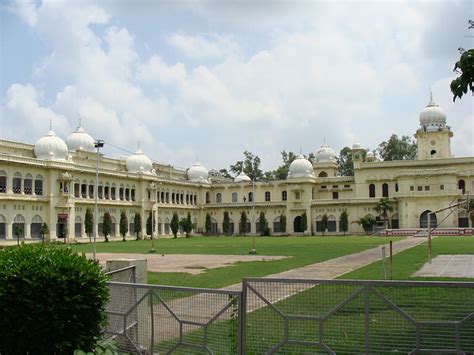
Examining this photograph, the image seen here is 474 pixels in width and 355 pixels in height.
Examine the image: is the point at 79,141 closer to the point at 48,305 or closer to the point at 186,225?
the point at 186,225

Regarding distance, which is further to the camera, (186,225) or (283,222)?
(283,222)

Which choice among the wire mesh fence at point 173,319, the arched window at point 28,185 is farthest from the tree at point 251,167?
the wire mesh fence at point 173,319

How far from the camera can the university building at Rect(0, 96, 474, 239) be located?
179 feet

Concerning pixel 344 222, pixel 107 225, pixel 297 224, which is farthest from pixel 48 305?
pixel 297 224

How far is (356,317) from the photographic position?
6.37 metres

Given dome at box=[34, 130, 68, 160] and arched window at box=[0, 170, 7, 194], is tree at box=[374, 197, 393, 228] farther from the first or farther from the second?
arched window at box=[0, 170, 7, 194]

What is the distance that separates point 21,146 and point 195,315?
5530 cm

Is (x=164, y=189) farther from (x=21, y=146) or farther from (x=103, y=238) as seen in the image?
(x=21, y=146)

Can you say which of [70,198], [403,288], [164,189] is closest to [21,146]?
[70,198]

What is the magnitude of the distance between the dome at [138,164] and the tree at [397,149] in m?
42.9

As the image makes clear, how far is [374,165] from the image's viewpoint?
247 feet

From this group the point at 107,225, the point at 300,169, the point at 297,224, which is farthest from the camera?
the point at 300,169

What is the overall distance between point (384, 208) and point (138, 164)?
104 ft

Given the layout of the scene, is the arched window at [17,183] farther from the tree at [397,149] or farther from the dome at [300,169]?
the tree at [397,149]
